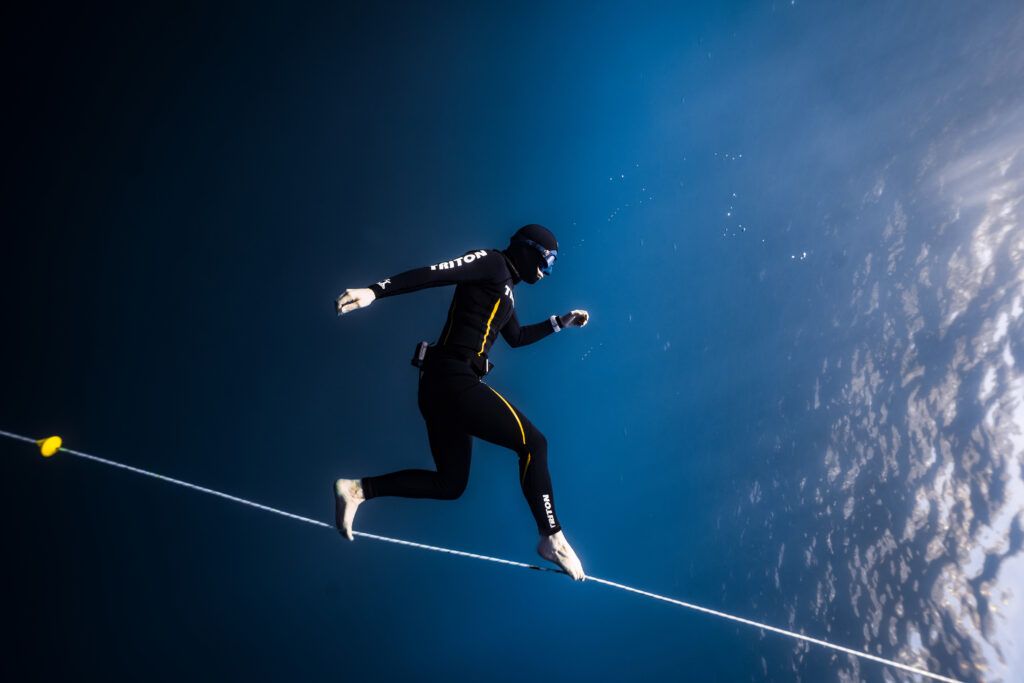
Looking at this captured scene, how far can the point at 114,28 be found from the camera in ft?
22.2

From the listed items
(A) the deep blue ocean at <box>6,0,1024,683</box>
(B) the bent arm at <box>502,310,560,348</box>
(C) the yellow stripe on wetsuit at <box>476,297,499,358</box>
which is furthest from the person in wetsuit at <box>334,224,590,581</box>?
(A) the deep blue ocean at <box>6,0,1024,683</box>

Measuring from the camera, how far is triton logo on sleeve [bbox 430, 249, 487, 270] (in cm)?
266

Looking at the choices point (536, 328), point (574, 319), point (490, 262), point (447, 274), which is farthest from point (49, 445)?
point (574, 319)

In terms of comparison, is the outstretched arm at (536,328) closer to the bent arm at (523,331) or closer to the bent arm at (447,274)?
the bent arm at (523,331)

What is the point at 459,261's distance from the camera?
2.72m

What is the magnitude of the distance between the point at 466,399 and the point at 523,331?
100 cm

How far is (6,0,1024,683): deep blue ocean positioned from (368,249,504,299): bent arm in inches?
177

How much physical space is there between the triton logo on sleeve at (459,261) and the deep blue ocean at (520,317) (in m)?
4.53

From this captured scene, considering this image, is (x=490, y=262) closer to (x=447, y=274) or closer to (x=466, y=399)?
(x=447, y=274)

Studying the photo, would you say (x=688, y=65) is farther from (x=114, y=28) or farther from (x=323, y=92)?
(x=114, y=28)

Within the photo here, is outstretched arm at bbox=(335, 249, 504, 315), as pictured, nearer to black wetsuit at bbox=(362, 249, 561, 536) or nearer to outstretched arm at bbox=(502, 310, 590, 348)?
black wetsuit at bbox=(362, 249, 561, 536)

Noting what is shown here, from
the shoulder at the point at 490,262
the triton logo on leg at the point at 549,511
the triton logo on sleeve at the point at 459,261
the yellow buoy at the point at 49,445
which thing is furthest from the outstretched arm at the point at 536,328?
the yellow buoy at the point at 49,445

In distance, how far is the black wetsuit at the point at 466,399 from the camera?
266 cm

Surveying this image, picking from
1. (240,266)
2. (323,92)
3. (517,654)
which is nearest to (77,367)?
(240,266)
